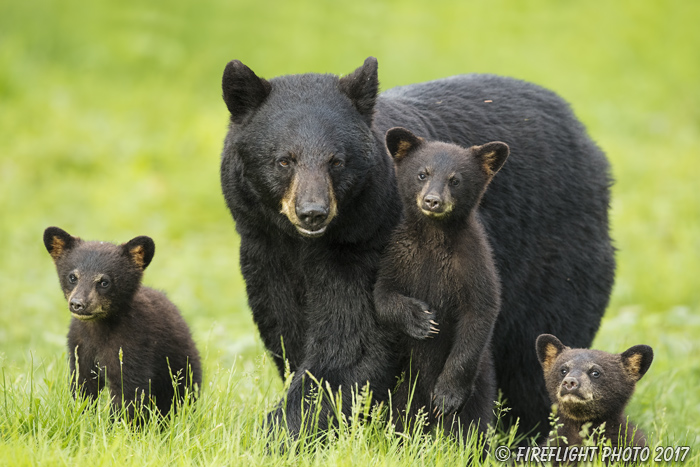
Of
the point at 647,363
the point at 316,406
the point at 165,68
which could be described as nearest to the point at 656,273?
the point at 647,363

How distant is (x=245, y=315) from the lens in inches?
404

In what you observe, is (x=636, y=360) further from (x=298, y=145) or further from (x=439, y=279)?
(x=298, y=145)

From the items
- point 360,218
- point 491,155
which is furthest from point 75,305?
point 491,155

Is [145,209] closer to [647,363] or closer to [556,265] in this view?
[556,265]

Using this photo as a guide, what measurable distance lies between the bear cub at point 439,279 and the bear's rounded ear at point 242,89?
768 mm

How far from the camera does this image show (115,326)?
5.09m

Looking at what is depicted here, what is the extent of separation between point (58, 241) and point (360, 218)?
1.77 metres

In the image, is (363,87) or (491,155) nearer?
(491,155)

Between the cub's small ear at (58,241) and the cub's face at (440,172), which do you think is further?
the cub's small ear at (58,241)

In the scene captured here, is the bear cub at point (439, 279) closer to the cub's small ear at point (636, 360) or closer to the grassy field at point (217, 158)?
the grassy field at point (217, 158)

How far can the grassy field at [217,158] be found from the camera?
4.70 metres

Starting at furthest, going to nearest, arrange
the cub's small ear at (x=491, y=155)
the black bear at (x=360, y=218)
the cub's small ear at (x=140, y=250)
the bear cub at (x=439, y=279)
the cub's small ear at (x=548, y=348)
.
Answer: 1. the cub's small ear at (x=140, y=250)
2. the cub's small ear at (x=548, y=348)
3. the black bear at (x=360, y=218)
4. the cub's small ear at (x=491, y=155)
5. the bear cub at (x=439, y=279)

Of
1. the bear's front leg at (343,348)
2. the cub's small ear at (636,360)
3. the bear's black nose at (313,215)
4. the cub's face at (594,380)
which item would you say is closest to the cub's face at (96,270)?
the bear's front leg at (343,348)

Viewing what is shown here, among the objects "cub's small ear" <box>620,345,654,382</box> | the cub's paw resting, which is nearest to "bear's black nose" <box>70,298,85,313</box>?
the cub's paw resting
